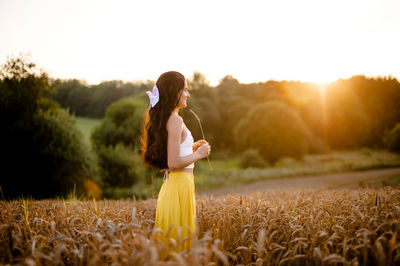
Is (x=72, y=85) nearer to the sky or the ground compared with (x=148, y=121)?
nearer to the sky

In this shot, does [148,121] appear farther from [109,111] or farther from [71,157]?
[109,111]

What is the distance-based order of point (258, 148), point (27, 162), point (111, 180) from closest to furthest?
point (27, 162) < point (111, 180) < point (258, 148)

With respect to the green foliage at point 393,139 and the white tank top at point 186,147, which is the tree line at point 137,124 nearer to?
the green foliage at point 393,139

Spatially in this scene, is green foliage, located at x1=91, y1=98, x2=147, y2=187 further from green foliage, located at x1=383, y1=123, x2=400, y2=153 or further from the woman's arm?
green foliage, located at x1=383, y1=123, x2=400, y2=153

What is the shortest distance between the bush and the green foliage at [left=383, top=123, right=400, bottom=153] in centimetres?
1208

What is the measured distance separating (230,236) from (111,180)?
2009 cm

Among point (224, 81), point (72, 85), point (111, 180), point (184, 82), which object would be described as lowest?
point (111, 180)

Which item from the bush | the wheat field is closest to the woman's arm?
the wheat field

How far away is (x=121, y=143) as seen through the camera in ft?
78.1

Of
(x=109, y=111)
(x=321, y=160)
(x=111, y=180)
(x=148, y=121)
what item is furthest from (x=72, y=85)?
(x=321, y=160)

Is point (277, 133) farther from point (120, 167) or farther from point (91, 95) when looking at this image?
point (91, 95)

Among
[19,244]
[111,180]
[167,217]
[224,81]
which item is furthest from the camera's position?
[224,81]

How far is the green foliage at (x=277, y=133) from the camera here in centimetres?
2981

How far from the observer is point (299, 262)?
2.97 m
